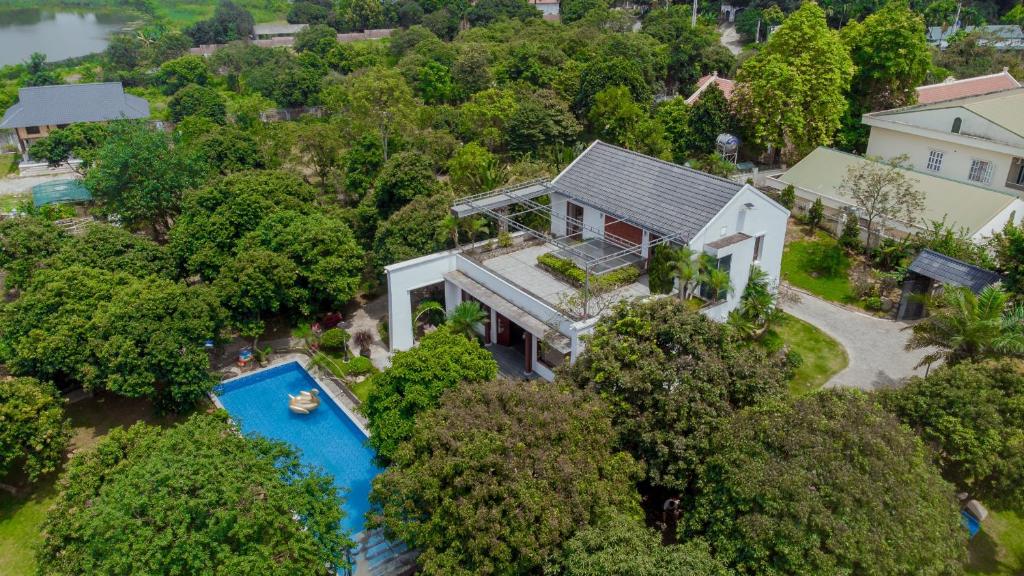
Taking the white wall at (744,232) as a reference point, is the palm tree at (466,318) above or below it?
below

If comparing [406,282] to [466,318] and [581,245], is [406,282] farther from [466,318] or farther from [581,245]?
[581,245]

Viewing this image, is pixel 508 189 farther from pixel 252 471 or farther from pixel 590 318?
pixel 252 471

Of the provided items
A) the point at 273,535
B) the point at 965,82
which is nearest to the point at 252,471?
the point at 273,535

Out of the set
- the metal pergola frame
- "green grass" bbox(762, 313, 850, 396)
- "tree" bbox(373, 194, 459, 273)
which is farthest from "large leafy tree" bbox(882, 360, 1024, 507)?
"tree" bbox(373, 194, 459, 273)

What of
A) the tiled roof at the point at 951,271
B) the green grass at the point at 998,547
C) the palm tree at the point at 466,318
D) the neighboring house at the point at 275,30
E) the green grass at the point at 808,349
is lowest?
the green grass at the point at 998,547

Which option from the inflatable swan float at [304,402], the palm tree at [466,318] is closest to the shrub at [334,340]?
the inflatable swan float at [304,402]

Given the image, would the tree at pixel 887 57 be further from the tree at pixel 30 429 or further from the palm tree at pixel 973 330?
the tree at pixel 30 429

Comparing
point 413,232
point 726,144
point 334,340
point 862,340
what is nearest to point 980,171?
point 726,144
